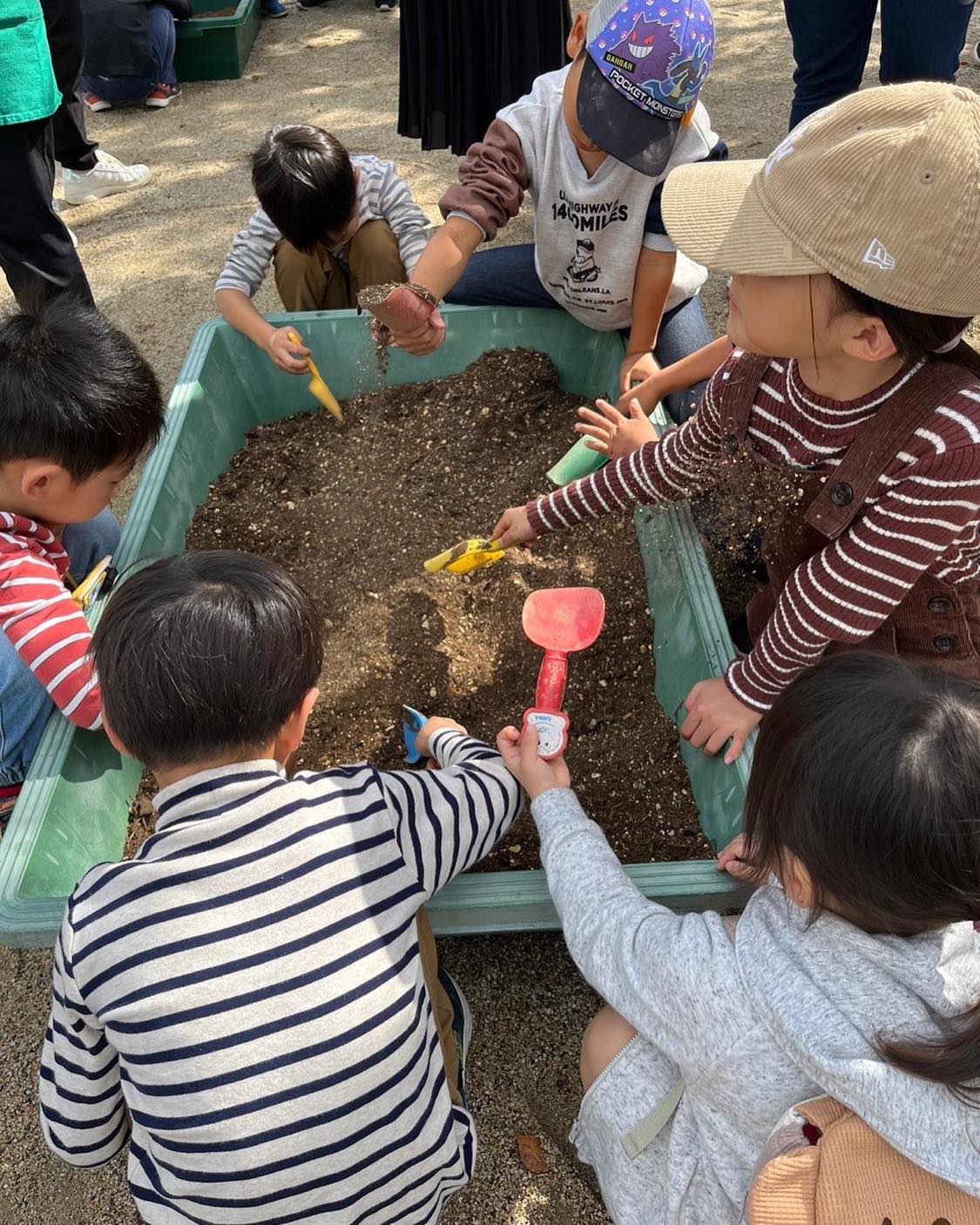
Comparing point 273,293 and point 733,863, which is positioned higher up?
point 733,863

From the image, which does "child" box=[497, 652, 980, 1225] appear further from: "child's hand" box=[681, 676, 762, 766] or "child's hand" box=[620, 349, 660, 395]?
"child's hand" box=[620, 349, 660, 395]

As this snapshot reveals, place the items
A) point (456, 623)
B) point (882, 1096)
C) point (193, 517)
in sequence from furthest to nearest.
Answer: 1. point (193, 517)
2. point (456, 623)
3. point (882, 1096)

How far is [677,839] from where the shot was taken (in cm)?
124

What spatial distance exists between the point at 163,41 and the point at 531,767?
152 inches

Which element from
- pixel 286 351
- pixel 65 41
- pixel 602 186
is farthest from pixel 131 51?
pixel 602 186

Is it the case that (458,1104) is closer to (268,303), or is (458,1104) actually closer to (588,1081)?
(588,1081)

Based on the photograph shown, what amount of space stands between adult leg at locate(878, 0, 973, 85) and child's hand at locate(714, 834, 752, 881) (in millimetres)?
1611

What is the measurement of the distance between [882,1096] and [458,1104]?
52cm

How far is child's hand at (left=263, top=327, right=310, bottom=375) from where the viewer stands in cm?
175

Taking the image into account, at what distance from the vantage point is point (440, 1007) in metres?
1.03

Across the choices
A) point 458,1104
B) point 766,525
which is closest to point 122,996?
point 458,1104

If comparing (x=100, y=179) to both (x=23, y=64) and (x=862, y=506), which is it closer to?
(x=23, y=64)

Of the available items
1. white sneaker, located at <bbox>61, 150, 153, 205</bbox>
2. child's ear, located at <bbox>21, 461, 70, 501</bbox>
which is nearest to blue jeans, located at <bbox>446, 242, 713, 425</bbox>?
child's ear, located at <bbox>21, 461, 70, 501</bbox>

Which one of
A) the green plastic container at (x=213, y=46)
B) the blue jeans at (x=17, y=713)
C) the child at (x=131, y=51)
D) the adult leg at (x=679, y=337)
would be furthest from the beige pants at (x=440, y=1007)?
the green plastic container at (x=213, y=46)
